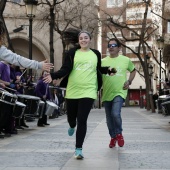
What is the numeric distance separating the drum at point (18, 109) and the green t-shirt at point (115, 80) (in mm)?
3528

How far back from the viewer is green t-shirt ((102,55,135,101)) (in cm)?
897

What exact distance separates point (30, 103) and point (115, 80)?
466 centimetres

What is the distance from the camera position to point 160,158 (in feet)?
25.4

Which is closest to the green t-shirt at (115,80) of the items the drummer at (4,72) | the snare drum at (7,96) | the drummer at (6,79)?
the snare drum at (7,96)

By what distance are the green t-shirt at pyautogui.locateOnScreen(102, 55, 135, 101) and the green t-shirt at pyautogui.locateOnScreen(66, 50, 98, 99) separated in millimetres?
1220

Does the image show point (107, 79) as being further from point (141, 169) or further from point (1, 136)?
point (1, 136)

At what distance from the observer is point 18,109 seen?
12.2m

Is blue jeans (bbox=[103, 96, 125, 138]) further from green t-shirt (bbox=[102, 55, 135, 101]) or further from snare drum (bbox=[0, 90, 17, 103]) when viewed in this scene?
snare drum (bbox=[0, 90, 17, 103])

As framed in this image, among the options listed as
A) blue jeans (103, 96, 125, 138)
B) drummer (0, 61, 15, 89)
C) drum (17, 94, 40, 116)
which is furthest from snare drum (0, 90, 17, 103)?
blue jeans (103, 96, 125, 138)

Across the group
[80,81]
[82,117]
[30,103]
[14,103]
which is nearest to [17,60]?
[80,81]

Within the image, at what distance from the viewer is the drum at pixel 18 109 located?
12070 mm

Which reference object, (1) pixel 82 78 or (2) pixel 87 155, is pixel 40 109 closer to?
(2) pixel 87 155

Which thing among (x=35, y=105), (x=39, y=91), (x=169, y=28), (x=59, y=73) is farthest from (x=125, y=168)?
(x=169, y=28)

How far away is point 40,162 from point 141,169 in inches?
58.1
